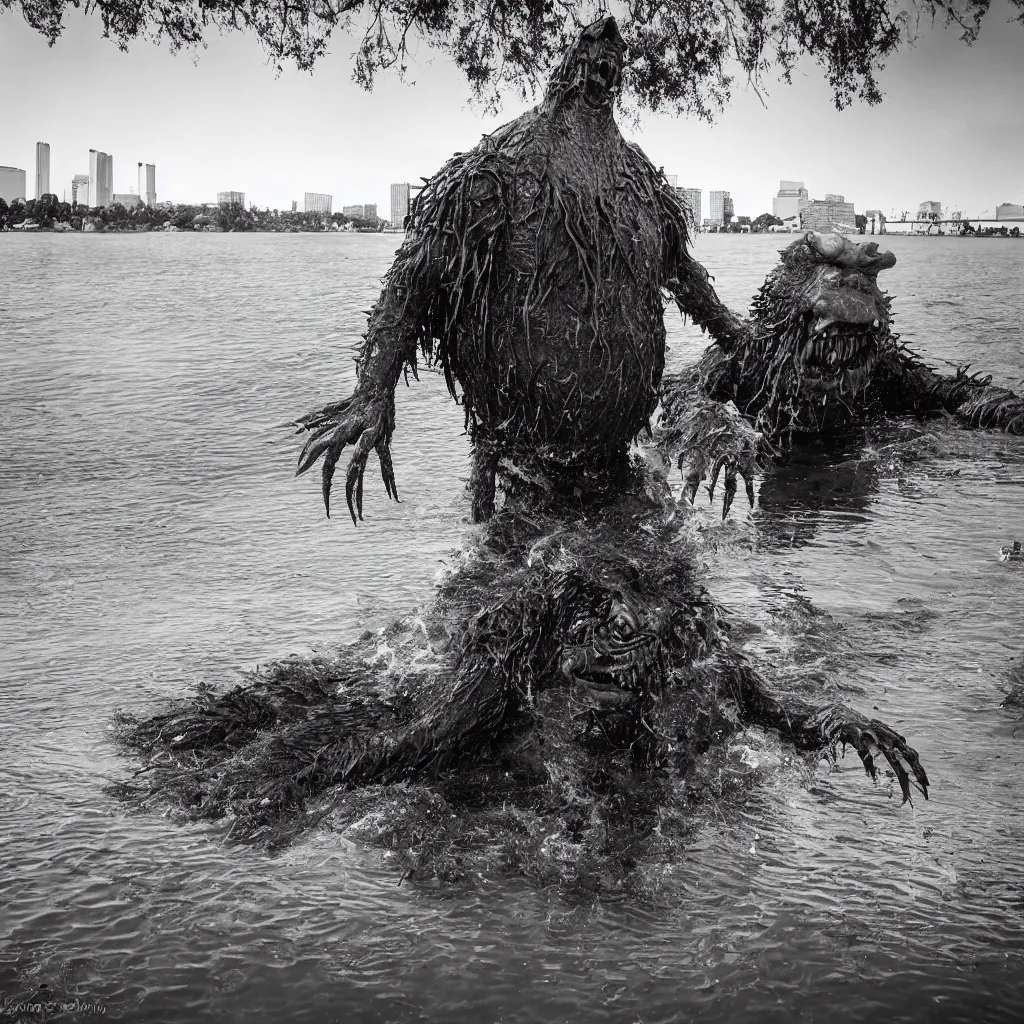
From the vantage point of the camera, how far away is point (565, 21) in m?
6.92

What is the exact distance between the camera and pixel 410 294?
3434 mm

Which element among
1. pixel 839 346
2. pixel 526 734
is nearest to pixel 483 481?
pixel 526 734

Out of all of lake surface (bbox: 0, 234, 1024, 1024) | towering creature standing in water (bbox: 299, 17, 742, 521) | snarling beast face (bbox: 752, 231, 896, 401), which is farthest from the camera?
snarling beast face (bbox: 752, 231, 896, 401)

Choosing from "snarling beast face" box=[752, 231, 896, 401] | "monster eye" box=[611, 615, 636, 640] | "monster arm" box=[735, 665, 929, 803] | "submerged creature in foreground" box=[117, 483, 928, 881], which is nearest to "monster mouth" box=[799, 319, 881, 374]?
"snarling beast face" box=[752, 231, 896, 401]

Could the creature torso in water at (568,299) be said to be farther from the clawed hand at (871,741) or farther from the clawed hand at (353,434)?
the clawed hand at (871,741)

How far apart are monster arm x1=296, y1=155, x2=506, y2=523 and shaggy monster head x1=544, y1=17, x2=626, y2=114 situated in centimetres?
34

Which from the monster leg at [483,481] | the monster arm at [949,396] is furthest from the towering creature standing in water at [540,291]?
the monster arm at [949,396]

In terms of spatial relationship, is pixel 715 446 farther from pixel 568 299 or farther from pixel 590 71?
pixel 590 71

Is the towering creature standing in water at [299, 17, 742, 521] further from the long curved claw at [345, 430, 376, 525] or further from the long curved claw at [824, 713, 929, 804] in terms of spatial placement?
the long curved claw at [824, 713, 929, 804]

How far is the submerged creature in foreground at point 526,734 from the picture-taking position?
264cm

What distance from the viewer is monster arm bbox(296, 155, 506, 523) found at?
10.8 ft

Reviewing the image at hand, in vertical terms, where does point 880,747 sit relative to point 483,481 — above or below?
below

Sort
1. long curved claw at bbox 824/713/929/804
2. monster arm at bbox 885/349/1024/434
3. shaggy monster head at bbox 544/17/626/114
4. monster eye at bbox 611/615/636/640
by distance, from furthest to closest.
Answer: monster arm at bbox 885/349/1024/434 → shaggy monster head at bbox 544/17/626/114 → monster eye at bbox 611/615/636/640 → long curved claw at bbox 824/713/929/804

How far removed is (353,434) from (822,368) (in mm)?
3338
